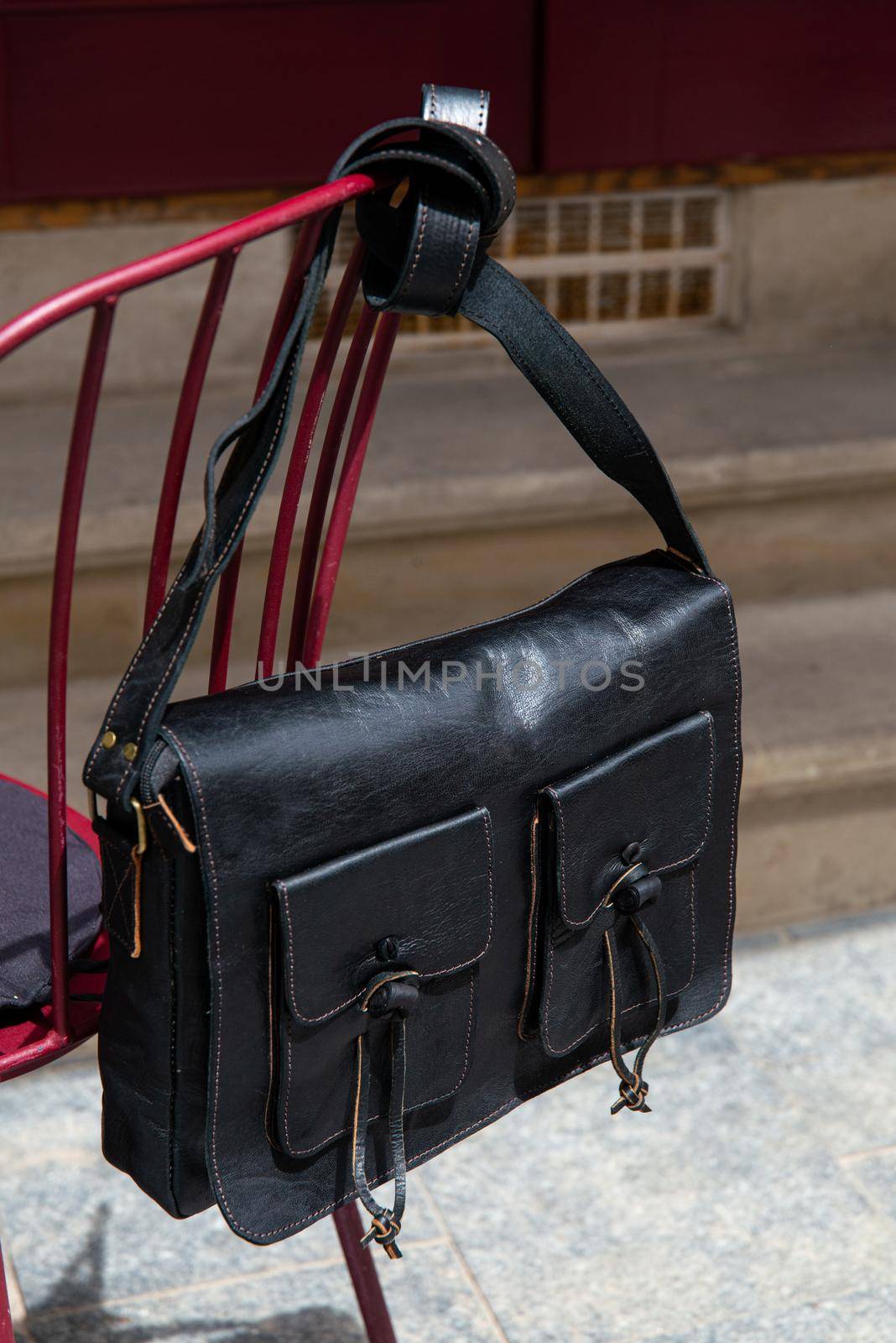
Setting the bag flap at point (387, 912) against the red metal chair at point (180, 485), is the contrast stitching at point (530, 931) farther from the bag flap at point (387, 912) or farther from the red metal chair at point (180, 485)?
the red metal chair at point (180, 485)

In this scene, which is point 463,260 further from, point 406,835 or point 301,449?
point 406,835

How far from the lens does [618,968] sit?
0.95 metres

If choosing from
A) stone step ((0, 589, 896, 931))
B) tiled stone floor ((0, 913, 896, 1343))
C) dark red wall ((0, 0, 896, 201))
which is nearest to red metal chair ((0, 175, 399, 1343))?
tiled stone floor ((0, 913, 896, 1343))

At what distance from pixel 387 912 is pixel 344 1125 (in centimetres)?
12

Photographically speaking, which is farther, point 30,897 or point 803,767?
point 803,767

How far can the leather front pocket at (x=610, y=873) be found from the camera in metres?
0.89

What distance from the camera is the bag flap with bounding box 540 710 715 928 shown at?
883 mm

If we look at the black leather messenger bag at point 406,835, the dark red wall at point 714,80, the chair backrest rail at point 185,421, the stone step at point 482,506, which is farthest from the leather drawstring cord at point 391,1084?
the dark red wall at point 714,80

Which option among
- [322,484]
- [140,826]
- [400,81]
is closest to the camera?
[140,826]

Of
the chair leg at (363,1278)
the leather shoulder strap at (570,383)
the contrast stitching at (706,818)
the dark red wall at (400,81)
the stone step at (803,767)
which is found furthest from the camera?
the dark red wall at (400,81)

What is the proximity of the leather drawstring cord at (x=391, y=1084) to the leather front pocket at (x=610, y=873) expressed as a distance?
10cm

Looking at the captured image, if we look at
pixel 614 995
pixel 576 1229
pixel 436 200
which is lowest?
pixel 576 1229

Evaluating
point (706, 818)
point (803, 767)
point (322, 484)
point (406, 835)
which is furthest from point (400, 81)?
point (406, 835)

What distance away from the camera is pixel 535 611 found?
0.93 meters
